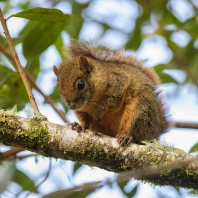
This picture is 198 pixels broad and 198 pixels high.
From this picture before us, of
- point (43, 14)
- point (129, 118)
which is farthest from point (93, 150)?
point (43, 14)

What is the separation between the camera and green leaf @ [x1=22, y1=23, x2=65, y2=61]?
10.8 ft

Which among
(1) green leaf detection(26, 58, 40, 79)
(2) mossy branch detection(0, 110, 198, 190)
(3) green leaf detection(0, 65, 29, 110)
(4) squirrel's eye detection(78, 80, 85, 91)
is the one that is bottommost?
(2) mossy branch detection(0, 110, 198, 190)

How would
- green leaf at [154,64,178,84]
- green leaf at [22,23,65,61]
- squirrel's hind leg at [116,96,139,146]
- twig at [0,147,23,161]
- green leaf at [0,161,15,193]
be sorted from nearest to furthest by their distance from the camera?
green leaf at [0,161,15,193]
twig at [0,147,23,161]
squirrel's hind leg at [116,96,139,146]
green leaf at [22,23,65,61]
green leaf at [154,64,178,84]

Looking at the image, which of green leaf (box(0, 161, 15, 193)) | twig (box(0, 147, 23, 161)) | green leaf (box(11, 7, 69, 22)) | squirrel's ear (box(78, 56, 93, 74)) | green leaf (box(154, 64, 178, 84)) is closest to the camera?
green leaf (box(11, 7, 69, 22))

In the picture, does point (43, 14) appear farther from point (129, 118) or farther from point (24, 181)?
point (24, 181)

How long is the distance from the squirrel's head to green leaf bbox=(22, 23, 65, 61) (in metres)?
0.30

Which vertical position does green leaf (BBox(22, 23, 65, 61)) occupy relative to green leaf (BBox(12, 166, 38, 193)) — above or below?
above

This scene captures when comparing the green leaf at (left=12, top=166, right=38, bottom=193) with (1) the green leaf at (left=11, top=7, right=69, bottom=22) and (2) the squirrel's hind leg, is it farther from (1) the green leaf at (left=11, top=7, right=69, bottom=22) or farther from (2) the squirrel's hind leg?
(1) the green leaf at (left=11, top=7, right=69, bottom=22)

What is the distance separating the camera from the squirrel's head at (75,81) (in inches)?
131

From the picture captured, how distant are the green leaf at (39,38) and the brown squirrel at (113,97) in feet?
1.01

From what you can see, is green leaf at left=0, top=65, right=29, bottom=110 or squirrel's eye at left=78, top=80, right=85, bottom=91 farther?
squirrel's eye at left=78, top=80, right=85, bottom=91

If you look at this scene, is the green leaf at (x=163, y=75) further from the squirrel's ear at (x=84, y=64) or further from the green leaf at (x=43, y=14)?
Answer: the green leaf at (x=43, y=14)

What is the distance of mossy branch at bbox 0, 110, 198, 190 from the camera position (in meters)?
2.36

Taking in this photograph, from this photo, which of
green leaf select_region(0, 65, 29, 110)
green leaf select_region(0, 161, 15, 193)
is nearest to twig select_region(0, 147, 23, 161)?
green leaf select_region(0, 161, 15, 193)
